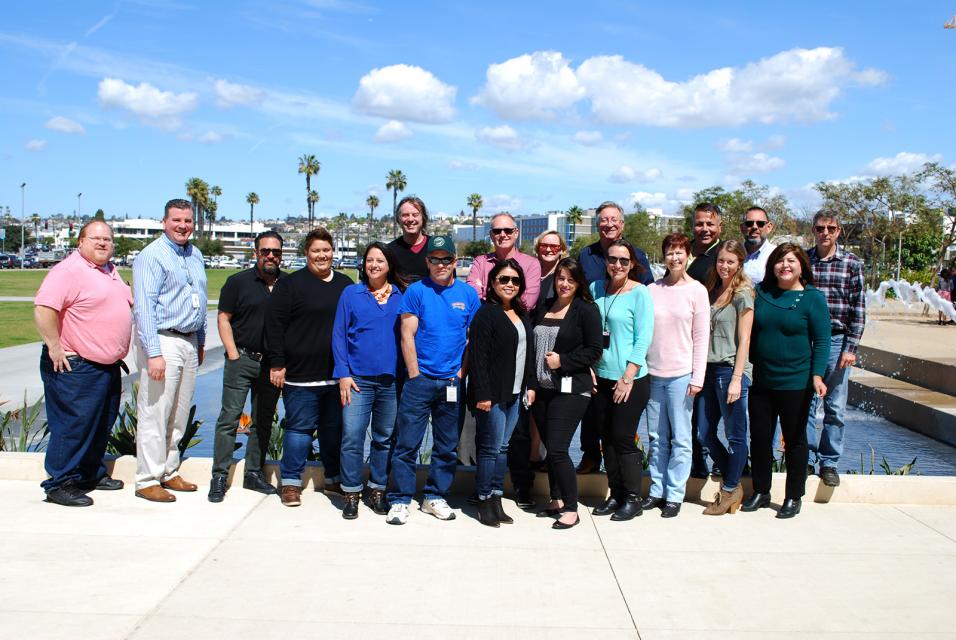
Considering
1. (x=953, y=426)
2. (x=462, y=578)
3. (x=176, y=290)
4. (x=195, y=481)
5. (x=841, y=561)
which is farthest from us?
(x=953, y=426)

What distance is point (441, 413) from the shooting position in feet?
17.3

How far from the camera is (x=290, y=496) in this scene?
5430 mm

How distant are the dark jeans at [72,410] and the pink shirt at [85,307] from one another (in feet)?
0.40

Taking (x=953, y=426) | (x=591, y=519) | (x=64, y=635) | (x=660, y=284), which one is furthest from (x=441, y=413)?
(x=953, y=426)

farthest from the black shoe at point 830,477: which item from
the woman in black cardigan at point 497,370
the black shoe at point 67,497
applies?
the black shoe at point 67,497

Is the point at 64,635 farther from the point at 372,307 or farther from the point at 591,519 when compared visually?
the point at 591,519

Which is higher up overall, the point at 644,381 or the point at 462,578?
the point at 644,381

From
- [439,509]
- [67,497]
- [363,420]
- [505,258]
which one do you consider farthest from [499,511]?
[67,497]

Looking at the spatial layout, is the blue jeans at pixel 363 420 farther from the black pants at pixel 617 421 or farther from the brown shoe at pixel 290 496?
the black pants at pixel 617 421

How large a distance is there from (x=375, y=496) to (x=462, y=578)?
1347mm

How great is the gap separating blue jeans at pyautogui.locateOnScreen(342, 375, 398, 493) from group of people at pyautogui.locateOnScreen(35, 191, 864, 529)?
11 millimetres

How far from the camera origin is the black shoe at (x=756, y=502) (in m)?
5.53

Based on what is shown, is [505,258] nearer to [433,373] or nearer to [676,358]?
[433,373]

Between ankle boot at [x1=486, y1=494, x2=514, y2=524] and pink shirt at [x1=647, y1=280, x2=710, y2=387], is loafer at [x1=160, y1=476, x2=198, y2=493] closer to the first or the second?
ankle boot at [x1=486, y1=494, x2=514, y2=524]
